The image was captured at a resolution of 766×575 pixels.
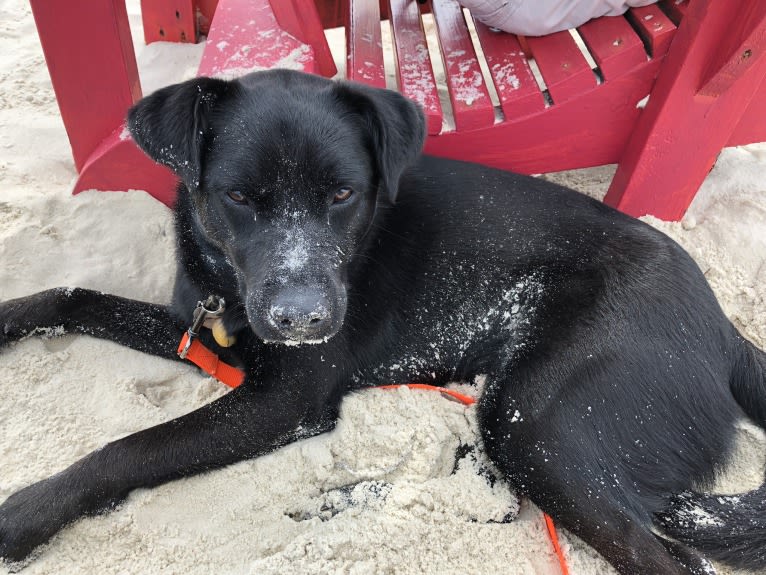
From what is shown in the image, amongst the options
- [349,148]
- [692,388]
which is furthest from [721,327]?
[349,148]

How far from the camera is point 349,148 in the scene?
2215 mm

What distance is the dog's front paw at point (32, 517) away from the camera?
2102 millimetres

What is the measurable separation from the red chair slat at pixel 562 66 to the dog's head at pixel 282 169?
110cm

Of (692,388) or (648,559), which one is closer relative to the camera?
(648,559)

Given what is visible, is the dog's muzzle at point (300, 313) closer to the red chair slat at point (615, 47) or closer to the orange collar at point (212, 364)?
the orange collar at point (212, 364)

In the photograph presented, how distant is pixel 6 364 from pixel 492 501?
75.9 inches

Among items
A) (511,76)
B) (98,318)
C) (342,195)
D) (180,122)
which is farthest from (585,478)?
(98,318)

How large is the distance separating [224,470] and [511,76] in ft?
7.12

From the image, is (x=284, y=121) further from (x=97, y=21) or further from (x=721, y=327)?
(x=721, y=327)

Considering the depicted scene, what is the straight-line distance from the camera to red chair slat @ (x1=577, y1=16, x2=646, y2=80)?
3.02 meters

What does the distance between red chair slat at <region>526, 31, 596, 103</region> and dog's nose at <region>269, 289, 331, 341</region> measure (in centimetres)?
171

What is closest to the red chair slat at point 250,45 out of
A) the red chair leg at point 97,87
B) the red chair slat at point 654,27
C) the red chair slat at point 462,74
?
the red chair leg at point 97,87

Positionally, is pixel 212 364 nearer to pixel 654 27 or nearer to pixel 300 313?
pixel 300 313

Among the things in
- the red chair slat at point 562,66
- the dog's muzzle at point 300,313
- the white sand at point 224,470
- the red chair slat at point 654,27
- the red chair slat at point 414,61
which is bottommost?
the white sand at point 224,470
